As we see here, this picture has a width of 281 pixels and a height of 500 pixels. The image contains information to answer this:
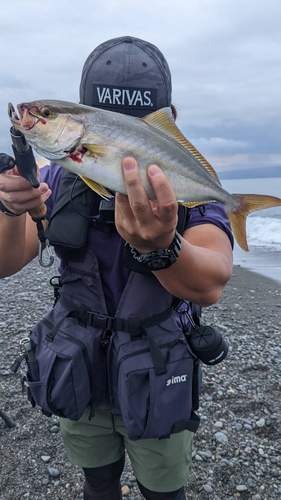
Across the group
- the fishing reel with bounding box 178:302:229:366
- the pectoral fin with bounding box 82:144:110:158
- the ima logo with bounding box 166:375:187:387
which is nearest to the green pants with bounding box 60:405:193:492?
the ima logo with bounding box 166:375:187:387

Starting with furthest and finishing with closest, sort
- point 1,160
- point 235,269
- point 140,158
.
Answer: point 235,269 → point 1,160 → point 140,158

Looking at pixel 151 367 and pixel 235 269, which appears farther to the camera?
pixel 235 269

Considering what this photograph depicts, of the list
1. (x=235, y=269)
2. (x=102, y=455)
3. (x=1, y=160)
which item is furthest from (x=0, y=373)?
(x=235, y=269)

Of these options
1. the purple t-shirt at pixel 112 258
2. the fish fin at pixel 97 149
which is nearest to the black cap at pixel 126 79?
the fish fin at pixel 97 149

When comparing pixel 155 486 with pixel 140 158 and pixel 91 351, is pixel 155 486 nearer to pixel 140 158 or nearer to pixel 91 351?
pixel 91 351

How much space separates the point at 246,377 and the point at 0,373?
4.41m

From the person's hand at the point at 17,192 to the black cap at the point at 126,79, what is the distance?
0.82m

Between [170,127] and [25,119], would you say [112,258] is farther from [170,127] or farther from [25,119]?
[25,119]

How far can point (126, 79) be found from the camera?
8.41ft

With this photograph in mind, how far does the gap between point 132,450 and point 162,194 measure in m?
2.23

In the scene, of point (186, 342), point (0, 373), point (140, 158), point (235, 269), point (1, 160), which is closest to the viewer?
point (140, 158)

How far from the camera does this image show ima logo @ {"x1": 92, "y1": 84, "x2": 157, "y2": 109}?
2562 mm

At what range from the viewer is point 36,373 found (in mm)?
2859

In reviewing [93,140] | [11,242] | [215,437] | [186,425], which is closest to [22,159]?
[93,140]
